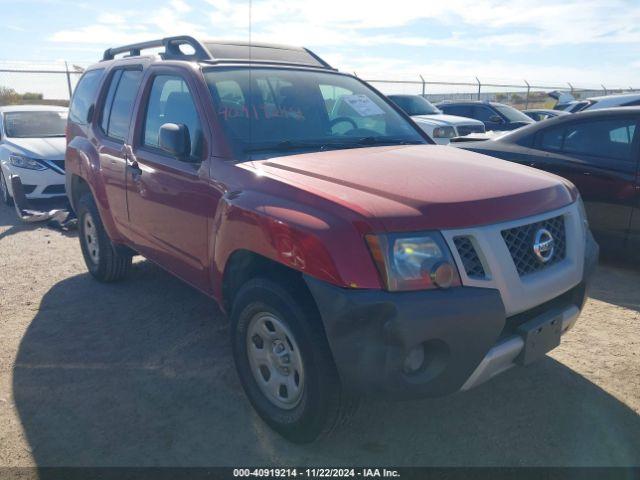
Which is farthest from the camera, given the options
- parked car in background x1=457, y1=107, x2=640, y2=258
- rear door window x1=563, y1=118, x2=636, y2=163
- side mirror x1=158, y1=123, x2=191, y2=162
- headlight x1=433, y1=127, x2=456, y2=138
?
headlight x1=433, y1=127, x2=456, y2=138

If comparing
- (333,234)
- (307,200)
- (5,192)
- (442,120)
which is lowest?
(5,192)

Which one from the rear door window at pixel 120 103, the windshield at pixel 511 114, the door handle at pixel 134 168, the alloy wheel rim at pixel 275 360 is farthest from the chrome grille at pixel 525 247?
the windshield at pixel 511 114

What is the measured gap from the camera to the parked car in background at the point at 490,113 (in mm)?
12727

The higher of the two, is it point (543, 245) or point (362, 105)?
point (362, 105)

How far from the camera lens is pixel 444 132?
1092cm

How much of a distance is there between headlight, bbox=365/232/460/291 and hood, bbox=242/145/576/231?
5 centimetres

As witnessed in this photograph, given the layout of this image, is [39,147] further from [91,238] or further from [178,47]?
[178,47]

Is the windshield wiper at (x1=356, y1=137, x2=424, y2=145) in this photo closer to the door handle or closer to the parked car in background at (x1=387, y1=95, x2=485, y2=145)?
the door handle

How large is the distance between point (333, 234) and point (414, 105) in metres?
11.3

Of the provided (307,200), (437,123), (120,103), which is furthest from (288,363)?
(437,123)

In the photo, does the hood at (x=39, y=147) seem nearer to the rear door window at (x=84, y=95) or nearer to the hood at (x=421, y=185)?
the rear door window at (x=84, y=95)

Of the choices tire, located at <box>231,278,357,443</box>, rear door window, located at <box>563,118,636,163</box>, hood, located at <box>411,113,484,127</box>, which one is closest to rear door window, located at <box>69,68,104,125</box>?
tire, located at <box>231,278,357,443</box>

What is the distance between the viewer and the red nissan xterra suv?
7.39 ft

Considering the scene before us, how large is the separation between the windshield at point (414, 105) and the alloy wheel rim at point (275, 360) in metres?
10.5
